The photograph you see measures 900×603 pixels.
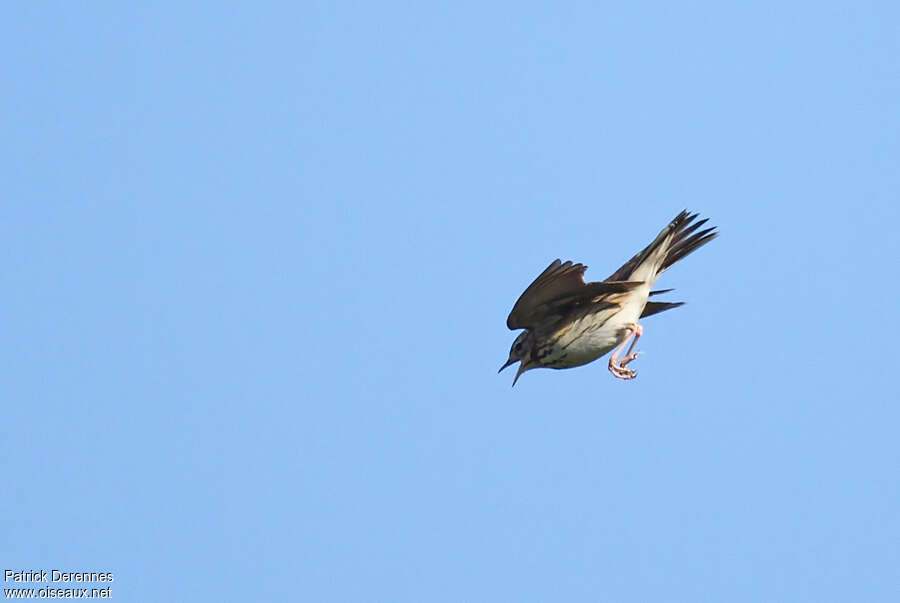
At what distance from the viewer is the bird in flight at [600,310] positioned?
36.2 feet

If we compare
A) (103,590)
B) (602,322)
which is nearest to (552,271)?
(602,322)

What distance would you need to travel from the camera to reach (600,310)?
11.3 meters

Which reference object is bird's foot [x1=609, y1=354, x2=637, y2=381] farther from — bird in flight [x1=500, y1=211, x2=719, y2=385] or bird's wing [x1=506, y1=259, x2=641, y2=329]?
bird's wing [x1=506, y1=259, x2=641, y2=329]

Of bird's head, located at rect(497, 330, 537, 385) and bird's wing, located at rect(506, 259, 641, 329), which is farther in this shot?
bird's head, located at rect(497, 330, 537, 385)

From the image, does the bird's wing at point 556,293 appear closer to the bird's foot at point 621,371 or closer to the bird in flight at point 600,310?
the bird in flight at point 600,310

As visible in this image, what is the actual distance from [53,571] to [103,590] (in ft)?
2.02

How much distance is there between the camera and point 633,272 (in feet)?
37.1

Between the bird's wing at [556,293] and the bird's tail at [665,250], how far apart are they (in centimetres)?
22

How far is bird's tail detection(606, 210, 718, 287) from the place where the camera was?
10992 millimetres

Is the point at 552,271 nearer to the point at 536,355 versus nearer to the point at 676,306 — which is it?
the point at 536,355

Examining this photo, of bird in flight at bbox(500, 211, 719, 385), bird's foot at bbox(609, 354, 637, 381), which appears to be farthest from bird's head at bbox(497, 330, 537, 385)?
bird's foot at bbox(609, 354, 637, 381)

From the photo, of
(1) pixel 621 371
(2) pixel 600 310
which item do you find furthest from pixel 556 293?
(1) pixel 621 371

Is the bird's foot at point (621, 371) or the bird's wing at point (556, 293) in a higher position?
the bird's wing at point (556, 293)

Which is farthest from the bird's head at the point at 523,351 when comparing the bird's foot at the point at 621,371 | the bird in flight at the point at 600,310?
the bird's foot at the point at 621,371
